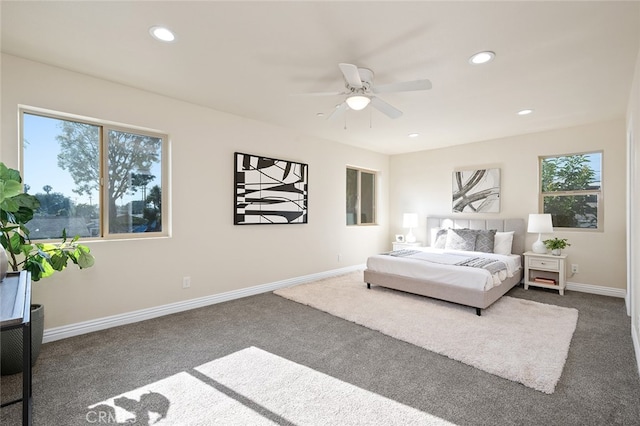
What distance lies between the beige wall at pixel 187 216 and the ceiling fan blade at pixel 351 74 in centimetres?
215

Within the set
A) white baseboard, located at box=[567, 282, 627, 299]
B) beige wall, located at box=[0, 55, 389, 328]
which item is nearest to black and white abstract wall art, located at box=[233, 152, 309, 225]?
beige wall, located at box=[0, 55, 389, 328]

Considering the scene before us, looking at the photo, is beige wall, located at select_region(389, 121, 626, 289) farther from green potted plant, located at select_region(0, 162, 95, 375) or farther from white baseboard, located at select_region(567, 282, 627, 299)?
green potted plant, located at select_region(0, 162, 95, 375)

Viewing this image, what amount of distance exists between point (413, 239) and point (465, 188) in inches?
53.3

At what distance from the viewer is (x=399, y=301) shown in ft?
12.9

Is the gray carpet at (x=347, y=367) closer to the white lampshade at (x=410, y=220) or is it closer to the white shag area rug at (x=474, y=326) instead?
the white shag area rug at (x=474, y=326)

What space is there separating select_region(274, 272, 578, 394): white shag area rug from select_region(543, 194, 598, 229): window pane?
1.64 m

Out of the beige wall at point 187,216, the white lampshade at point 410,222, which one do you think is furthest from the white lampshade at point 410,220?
the beige wall at point 187,216

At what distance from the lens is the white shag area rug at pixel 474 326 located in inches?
93.0

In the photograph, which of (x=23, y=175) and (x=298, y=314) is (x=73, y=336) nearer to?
(x=23, y=175)

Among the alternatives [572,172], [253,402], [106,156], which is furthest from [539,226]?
[106,156]

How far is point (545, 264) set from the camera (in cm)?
440

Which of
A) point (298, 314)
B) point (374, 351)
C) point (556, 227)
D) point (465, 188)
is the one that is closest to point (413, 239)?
point (465, 188)

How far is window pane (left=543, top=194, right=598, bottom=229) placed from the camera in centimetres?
446

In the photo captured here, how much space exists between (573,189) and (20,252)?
659cm
